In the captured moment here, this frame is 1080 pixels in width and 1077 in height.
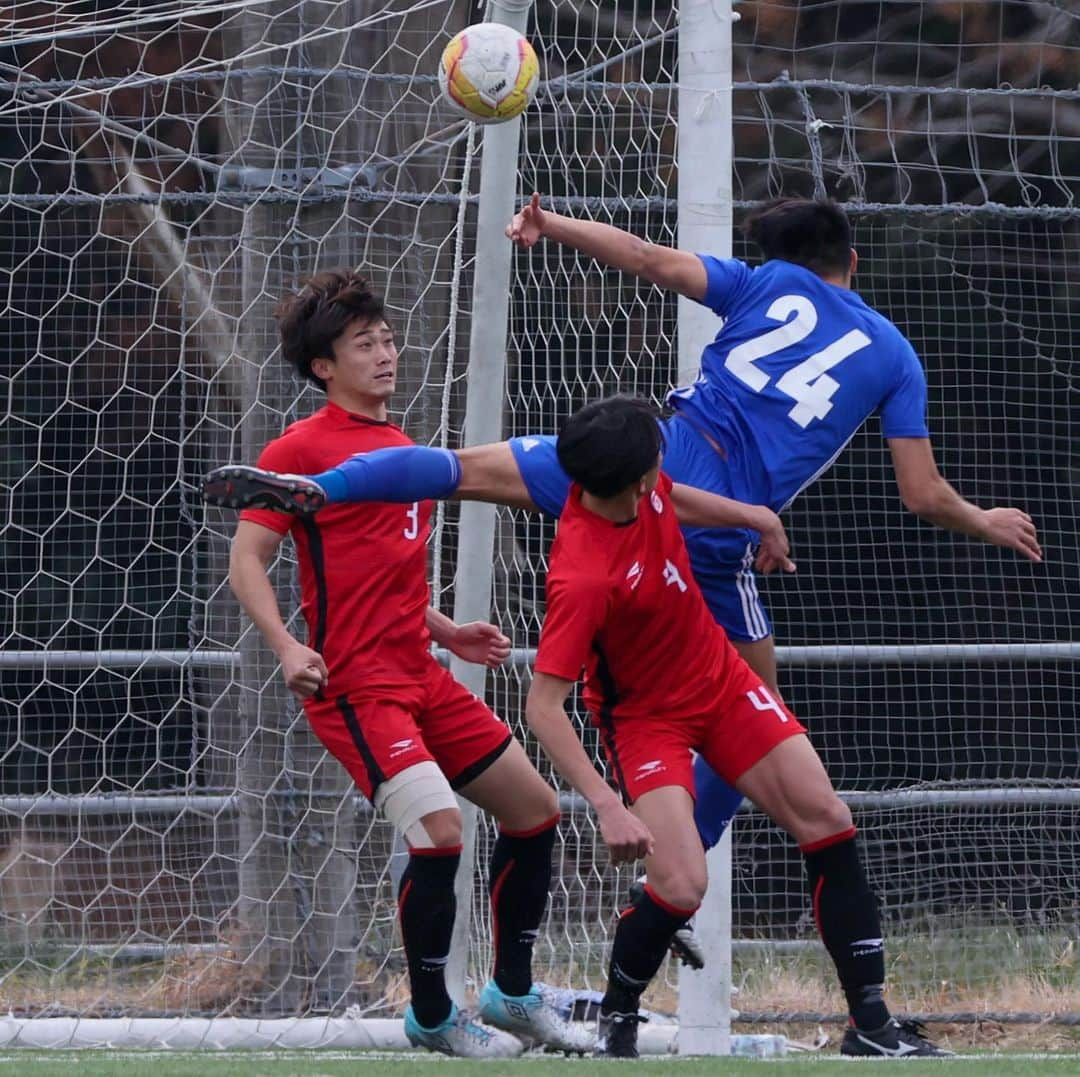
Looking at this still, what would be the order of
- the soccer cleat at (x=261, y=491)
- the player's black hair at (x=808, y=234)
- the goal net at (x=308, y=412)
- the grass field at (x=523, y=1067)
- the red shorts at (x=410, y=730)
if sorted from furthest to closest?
the goal net at (x=308, y=412), the player's black hair at (x=808, y=234), the red shorts at (x=410, y=730), the soccer cleat at (x=261, y=491), the grass field at (x=523, y=1067)

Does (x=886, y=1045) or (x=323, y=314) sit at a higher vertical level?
(x=323, y=314)

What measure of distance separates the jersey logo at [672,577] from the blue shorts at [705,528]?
213mm

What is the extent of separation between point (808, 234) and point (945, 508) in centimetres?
77

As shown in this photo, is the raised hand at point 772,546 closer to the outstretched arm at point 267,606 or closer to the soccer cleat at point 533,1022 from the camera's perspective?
the outstretched arm at point 267,606

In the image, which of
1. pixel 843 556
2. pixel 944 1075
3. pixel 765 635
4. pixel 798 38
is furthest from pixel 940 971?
pixel 798 38

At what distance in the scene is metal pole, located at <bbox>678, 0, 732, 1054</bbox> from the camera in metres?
4.72

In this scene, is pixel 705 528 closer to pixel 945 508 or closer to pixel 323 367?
pixel 945 508

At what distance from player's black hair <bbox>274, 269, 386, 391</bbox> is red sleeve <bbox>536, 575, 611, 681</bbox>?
1.05 m

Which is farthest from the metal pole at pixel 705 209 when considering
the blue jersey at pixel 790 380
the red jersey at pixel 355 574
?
the red jersey at pixel 355 574

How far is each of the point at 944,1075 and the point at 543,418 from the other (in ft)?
11.6

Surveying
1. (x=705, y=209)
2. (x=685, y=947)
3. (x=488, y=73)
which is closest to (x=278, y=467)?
(x=488, y=73)

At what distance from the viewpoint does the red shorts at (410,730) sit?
429 centimetres

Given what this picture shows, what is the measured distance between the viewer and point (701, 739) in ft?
13.6

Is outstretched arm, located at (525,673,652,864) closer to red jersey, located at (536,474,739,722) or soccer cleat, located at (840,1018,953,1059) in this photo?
red jersey, located at (536,474,739,722)
